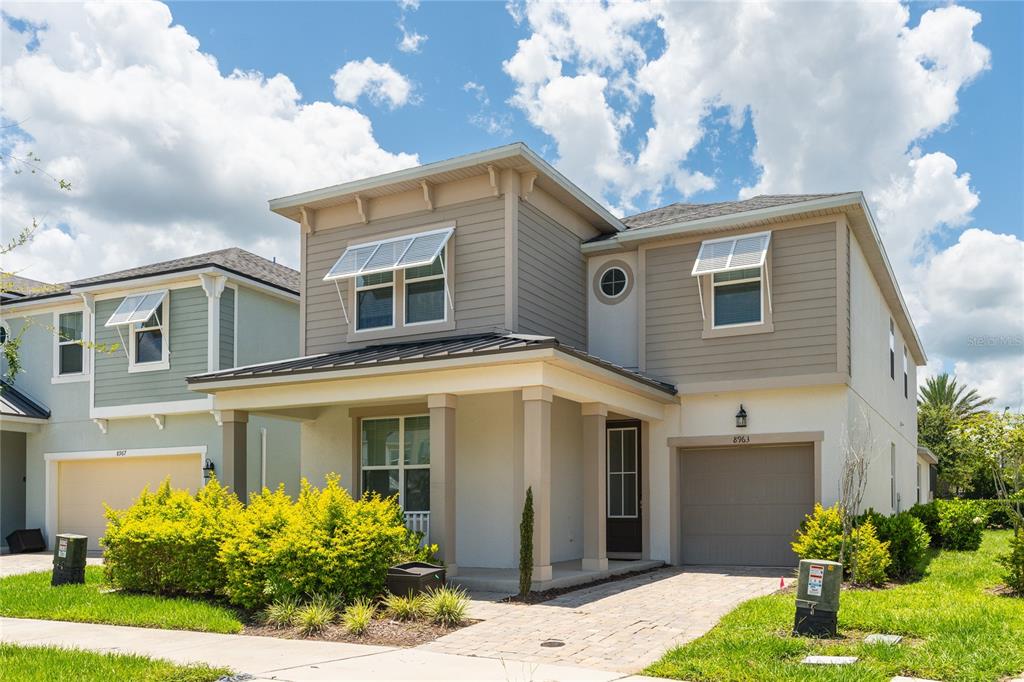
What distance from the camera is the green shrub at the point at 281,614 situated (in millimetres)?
10180

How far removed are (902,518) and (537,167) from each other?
7.82 metres

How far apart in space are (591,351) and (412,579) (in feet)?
24.0

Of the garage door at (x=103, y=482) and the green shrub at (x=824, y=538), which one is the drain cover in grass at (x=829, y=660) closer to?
the green shrub at (x=824, y=538)

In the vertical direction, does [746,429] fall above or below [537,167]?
below

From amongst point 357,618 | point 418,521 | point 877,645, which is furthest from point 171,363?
point 877,645

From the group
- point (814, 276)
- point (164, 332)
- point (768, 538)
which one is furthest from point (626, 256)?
point (164, 332)

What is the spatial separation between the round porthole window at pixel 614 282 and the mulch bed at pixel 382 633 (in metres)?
8.29

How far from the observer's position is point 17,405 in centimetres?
2114

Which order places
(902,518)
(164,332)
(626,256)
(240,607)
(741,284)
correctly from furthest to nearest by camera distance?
(164,332) → (626,256) → (741,284) → (902,518) → (240,607)

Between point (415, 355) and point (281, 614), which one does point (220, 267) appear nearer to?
point (415, 355)

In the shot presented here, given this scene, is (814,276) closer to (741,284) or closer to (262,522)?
(741,284)

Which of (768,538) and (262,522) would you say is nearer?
(262,522)

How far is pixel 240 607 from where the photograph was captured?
11.4 meters

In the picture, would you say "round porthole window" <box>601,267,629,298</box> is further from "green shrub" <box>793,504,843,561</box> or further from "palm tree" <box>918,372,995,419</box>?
"palm tree" <box>918,372,995,419</box>
